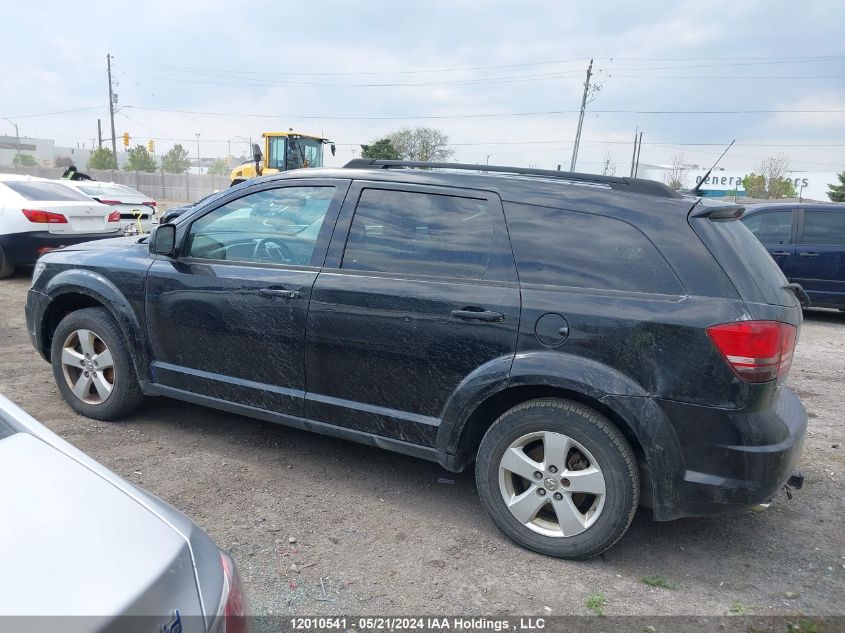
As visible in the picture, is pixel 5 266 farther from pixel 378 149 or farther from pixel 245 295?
pixel 378 149

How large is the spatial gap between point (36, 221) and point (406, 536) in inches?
327

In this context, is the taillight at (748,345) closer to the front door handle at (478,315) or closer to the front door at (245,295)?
the front door handle at (478,315)

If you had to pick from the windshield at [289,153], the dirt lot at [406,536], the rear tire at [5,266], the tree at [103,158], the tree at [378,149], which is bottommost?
the dirt lot at [406,536]

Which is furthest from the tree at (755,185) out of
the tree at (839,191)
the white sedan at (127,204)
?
the white sedan at (127,204)

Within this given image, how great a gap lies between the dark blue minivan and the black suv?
6.92 meters

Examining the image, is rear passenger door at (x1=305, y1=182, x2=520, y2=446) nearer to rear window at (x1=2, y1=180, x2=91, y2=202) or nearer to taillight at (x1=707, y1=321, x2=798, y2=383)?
taillight at (x1=707, y1=321, x2=798, y2=383)

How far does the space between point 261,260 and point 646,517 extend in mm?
2699

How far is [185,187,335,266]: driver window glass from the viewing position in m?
3.78

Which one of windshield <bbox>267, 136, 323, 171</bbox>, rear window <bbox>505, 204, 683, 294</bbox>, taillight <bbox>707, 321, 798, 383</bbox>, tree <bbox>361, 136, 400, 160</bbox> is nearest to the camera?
taillight <bbox>707, 321, 798, 383</bbox>

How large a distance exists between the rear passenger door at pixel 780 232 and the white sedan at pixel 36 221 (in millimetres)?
9809

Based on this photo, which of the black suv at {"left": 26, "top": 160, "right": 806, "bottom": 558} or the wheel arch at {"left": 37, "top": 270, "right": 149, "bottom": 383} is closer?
the black suv at {"left": 26, "top": 160, "right": 806, "bottom": 558}

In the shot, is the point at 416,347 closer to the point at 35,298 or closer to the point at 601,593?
the point at 601,593

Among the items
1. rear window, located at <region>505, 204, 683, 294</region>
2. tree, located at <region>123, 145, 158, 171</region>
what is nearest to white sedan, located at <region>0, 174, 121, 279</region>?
rear window, located at <region>505, 204, 683, 294</region>

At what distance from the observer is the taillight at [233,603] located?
4.96 feet
